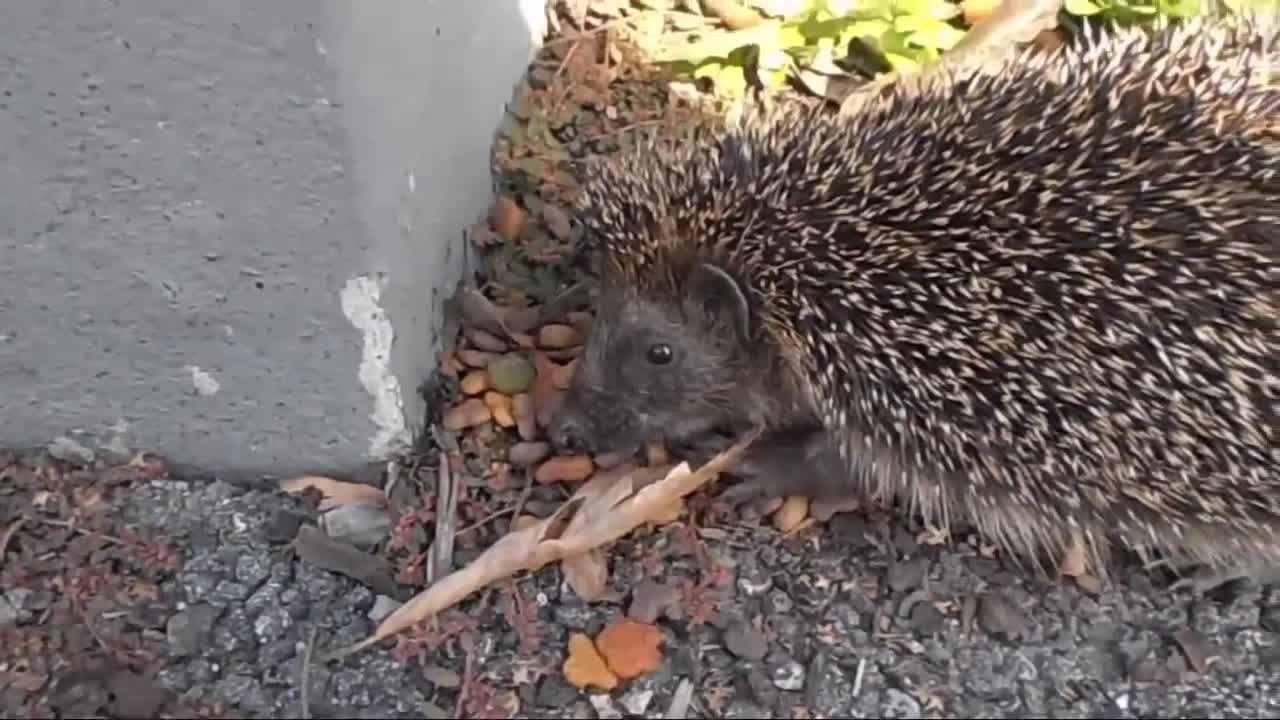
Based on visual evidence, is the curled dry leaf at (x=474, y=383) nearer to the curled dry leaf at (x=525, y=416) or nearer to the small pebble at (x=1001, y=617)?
the curled dry leaf at (x=525, y=416)

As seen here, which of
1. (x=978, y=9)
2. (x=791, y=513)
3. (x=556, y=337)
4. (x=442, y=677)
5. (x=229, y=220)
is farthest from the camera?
(x=978, y=9)

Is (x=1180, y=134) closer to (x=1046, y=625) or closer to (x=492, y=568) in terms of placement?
(x=1046, y=625)

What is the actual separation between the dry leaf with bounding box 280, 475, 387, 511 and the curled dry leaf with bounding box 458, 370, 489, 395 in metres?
0.36

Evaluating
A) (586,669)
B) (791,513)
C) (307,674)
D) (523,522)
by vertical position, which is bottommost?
(307,674)

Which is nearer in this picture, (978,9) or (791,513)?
(791,513)

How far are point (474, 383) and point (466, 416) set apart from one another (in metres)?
0.11

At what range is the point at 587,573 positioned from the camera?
369 cm

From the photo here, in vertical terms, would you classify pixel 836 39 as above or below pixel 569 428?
above

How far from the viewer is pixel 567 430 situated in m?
3.87

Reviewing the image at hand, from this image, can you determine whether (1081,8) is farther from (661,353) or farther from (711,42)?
(661,353)

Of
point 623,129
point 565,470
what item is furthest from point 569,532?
point 623,129

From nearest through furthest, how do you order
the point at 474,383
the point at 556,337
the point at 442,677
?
1. the point at 442,677
2. the point at 474,383
3. the point at 556,337

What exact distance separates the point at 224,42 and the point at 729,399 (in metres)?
1.50

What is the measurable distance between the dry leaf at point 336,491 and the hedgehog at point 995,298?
46 centimetres
